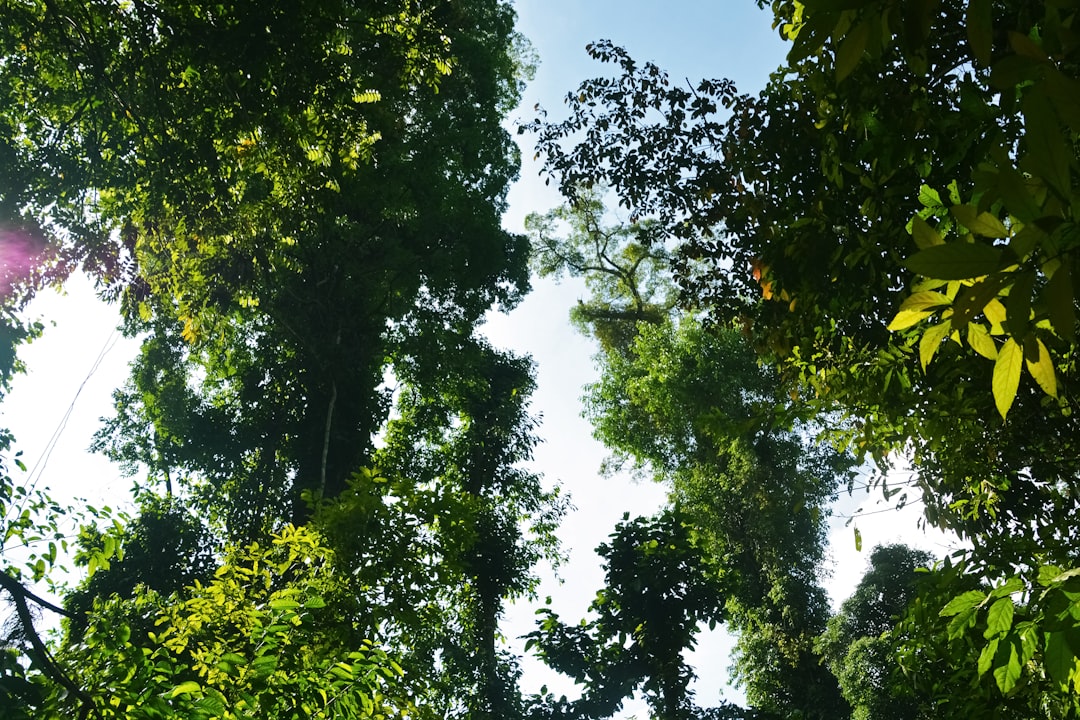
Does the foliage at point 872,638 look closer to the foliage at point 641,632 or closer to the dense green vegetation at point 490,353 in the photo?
the dense green vegetation at point 490,353

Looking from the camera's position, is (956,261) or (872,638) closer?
(956,261)

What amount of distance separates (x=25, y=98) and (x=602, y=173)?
468 centimetres

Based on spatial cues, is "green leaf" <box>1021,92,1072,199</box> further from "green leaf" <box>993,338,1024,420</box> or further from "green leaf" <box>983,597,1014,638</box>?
"green leaf" <box>983,597,1014,638</box>

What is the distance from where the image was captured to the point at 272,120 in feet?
16.2

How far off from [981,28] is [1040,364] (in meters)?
0.36

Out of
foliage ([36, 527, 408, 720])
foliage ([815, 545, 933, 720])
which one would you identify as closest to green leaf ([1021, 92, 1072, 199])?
foliage ([36, 527, 408, 720])

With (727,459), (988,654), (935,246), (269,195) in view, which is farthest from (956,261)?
(727,459)

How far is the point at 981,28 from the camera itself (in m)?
0.75

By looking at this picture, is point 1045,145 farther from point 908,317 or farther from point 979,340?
point 979,340

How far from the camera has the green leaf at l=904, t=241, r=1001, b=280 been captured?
2.26 feet

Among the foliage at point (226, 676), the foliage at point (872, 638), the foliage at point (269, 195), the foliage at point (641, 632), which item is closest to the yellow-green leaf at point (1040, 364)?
the foliage at point (226, 676)

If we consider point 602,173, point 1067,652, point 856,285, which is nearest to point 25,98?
point 602,173

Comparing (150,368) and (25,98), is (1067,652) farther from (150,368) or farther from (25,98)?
(150,368)

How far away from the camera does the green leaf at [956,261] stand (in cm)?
69
